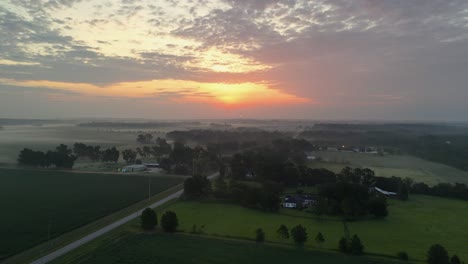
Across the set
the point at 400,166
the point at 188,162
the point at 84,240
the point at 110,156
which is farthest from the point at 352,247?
the point at 110,156

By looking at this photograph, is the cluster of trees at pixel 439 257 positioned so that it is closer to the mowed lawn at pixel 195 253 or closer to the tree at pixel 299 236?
the mowed lawn at pixel 195 253

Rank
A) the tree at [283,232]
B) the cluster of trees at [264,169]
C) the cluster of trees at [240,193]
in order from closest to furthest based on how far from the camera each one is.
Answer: the tree at [283,232] → the cluster of trees at [240,193] → the cluster of trees at [264,169]

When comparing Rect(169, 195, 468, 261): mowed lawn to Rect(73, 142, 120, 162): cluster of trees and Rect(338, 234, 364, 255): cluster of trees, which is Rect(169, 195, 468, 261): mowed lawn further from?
Rect(73, 142, 120, 162): cluster of trees

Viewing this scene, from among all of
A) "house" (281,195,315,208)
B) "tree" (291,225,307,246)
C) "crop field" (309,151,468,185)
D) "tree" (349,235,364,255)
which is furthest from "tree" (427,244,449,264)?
"crop field" (309,151,468,185)

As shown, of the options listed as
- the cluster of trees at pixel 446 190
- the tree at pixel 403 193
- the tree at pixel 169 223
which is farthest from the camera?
the cluster of trees at pixel 446 190

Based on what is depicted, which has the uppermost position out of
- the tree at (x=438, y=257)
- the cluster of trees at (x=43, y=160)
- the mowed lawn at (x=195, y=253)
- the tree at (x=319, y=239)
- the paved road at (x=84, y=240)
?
the cluster of trees at (x=43, y=160)

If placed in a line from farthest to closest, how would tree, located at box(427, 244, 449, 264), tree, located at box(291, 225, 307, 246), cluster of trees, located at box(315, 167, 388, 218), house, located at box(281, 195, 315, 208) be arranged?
1. house, located at box(281, 195, 315, 208)
2. cluster of trees, located at box(315, 167, 388, 218)
3. tree, located at box(291, 225, 307, 246)
4. tree, located at box(427, 244, 449, 264)

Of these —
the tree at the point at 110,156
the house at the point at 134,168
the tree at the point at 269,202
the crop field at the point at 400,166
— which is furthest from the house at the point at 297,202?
the tree at the point at 110,156
